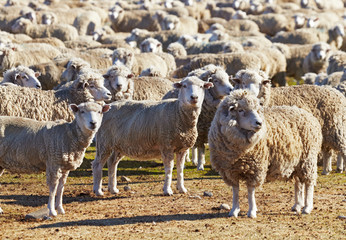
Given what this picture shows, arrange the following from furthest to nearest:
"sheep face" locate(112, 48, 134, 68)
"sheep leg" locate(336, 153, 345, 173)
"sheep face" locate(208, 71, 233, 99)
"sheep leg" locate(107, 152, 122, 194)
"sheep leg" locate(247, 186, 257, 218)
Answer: "sheep face" locate(112, 48, 134, 68) < "sheep leg" locate(336, 153, 345, 173) < "sheep face" locate(208, 71, 233, 99) < "sheep leg" locate(107, 152, 122, 194) < "sheep leg" locate(247, 186, 257, 218)

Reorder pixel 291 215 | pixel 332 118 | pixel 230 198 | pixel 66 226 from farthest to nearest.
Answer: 1. pixel 332 118
2. pixel 230 198
3. pixel 291 215
4. pixel 66 226

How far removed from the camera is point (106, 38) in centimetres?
3123

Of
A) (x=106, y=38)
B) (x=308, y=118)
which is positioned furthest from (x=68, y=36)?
(x=308, y=118)

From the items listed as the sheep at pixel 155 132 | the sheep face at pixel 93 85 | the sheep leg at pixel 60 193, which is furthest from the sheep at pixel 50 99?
the sheep leg at pixel 60 193

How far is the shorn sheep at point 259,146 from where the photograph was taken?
8.19 meters

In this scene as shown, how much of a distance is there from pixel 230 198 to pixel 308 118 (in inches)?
67.2

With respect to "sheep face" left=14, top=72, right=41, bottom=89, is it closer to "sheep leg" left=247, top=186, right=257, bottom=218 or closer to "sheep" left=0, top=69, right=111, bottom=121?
"sheep" left=0, top=69, right=111, bottom=121

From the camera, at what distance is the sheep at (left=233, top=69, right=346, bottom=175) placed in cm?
1167

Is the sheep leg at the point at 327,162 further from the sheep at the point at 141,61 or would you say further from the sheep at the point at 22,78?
the sheep at the point at 141,61

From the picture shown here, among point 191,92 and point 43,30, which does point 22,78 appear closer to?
point 191,92

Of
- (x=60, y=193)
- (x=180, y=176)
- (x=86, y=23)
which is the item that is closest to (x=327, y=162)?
(x=180, y=176)

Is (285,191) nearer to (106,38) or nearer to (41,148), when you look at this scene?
(41,148)

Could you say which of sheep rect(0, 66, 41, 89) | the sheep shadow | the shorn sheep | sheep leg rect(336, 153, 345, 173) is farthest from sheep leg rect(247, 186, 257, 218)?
sheep rect(0, 66, 41, 89)

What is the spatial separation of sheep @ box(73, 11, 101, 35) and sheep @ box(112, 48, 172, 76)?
49.5 feet
